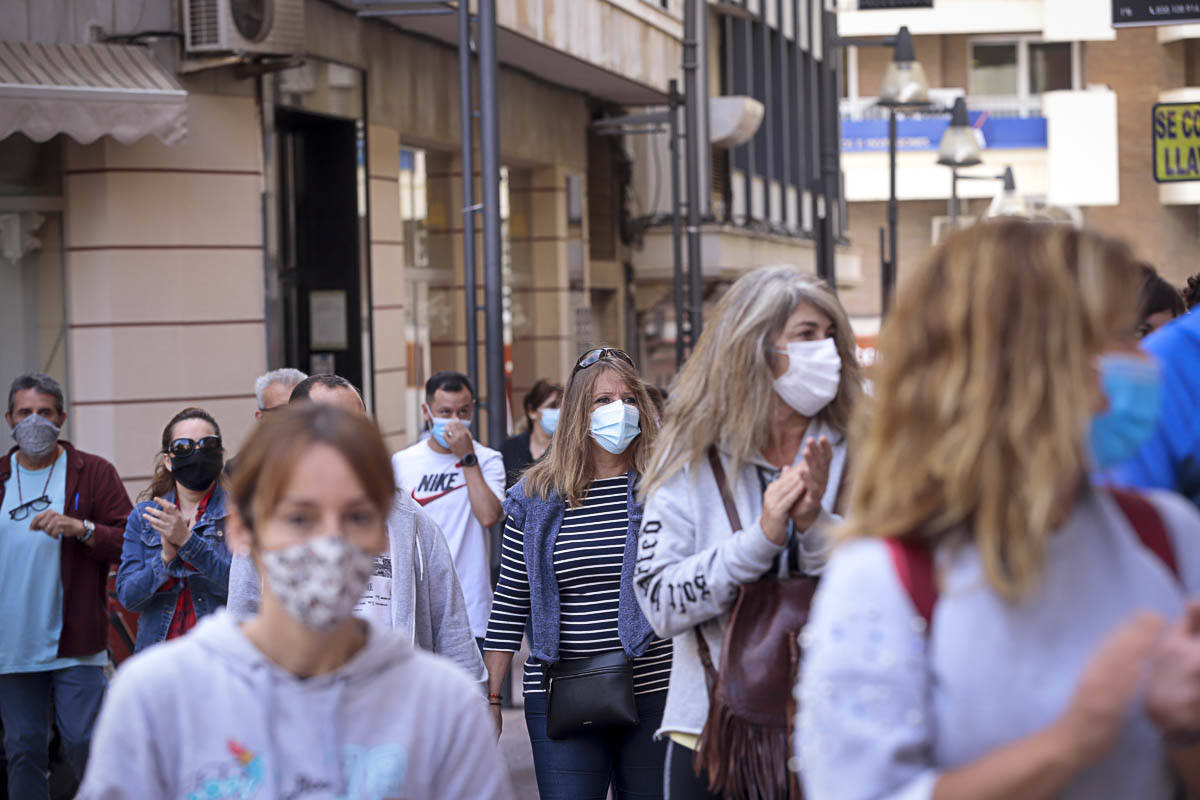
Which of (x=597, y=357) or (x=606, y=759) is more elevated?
(x=597, y=357)

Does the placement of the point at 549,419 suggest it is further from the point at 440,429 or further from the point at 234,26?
the point at 234,26

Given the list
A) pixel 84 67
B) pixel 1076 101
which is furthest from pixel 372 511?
pixel 1076 101

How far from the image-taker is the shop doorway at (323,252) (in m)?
14.1

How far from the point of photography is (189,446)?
6.50 meters

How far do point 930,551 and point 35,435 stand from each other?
19.7ft

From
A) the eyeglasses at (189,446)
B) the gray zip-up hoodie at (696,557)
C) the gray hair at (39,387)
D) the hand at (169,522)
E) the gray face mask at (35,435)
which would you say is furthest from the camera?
the gray hair at (39,387)

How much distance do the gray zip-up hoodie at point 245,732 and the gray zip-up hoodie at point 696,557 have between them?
53.7 inches

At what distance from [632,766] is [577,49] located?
12.9 meters

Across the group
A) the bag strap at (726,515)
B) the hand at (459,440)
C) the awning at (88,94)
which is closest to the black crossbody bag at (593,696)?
the bag strap at (726,515)

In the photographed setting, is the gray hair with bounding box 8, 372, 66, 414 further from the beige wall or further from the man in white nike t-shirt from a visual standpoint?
the beige wall

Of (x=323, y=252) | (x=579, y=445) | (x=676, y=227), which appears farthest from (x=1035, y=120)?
(x=579, y=445)

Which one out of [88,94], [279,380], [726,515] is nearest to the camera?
[726,515]

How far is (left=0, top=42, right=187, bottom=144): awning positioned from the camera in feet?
34.0

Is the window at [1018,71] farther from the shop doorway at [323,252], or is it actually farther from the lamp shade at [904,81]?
the shop doorway at [323,252]
